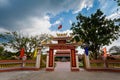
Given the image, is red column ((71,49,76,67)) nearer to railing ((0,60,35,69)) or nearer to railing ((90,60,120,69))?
railing ((90,60,120,69))

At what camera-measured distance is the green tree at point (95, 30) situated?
17812 millimetres

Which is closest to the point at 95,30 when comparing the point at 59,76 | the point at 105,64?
the point at 105,64

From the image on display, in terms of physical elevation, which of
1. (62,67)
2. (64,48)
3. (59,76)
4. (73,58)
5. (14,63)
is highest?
(64,48)

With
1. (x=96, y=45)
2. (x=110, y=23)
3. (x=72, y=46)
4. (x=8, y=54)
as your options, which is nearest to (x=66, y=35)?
(x=72, y=46)

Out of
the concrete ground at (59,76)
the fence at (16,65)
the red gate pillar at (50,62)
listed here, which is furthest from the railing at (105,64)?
the fence at (16,65)

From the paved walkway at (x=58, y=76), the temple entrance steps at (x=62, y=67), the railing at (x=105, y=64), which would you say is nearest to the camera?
the paved walkway at (x=58, y=76)

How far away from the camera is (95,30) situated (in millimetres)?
18062

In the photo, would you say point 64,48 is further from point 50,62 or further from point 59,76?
point 59,76

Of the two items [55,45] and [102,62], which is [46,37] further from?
[102,62]

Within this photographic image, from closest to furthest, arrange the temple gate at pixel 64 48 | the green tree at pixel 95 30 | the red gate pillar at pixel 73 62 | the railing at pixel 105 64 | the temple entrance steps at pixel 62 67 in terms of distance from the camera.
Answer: the railing at pixel 105 64
the red gate pillar at pixel 73 62
the temple gate at pixel 64 48
the temple entrance steps at pixel 62 67
the green tree at pixel 95 30

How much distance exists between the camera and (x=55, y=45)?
1373cm

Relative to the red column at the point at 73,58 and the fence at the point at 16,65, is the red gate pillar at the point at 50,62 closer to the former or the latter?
the fence at the point at 16,65

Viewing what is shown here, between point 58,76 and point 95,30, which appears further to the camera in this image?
point 95,30

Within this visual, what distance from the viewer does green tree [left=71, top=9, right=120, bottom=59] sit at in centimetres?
1781
